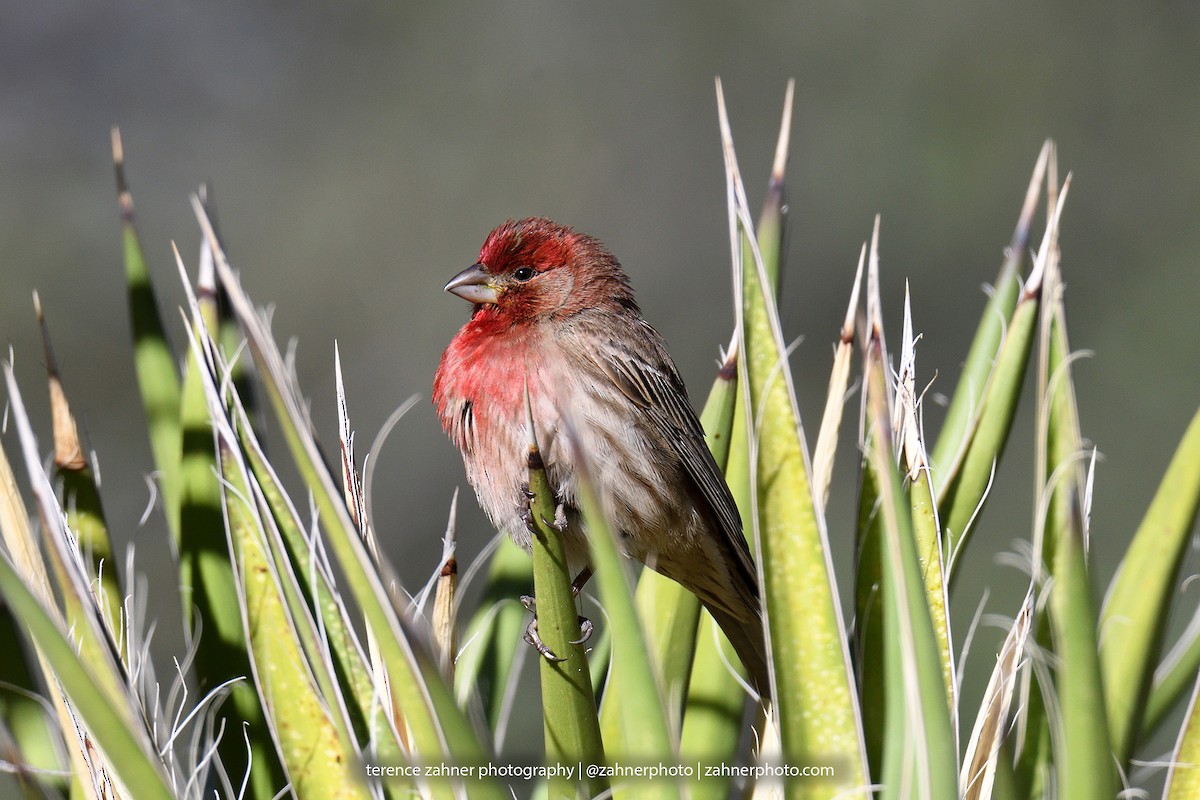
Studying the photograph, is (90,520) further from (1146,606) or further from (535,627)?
(1146,606)

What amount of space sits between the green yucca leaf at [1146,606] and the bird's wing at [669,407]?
1.07 m

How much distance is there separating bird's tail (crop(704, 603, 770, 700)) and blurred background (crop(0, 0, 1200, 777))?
5623 mm

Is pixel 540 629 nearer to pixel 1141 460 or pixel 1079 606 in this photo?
pixel 1079 606

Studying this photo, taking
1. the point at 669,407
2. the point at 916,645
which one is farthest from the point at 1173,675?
the point at 669,407

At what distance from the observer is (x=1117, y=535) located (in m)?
8.59

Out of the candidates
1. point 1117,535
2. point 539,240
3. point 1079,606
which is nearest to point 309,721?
point 1079,606

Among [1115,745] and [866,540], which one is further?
[866,540]

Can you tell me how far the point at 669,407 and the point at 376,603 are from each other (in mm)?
1856

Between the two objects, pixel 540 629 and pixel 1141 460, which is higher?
pixel 540 629

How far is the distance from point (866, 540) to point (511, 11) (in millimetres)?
8869

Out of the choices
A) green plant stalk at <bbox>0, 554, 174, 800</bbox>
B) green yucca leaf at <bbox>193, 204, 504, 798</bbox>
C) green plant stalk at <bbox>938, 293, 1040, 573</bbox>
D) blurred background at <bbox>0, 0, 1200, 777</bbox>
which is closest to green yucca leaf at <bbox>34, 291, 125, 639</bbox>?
green plant stalk at <bbox>0, 554, 174, 800</bbox>

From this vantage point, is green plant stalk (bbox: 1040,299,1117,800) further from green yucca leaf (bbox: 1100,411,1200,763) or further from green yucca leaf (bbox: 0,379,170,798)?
green yucca leaf (bbox: 0,379,170,798)

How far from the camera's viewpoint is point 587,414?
2.99 metres

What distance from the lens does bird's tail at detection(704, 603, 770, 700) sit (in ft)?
8.98
